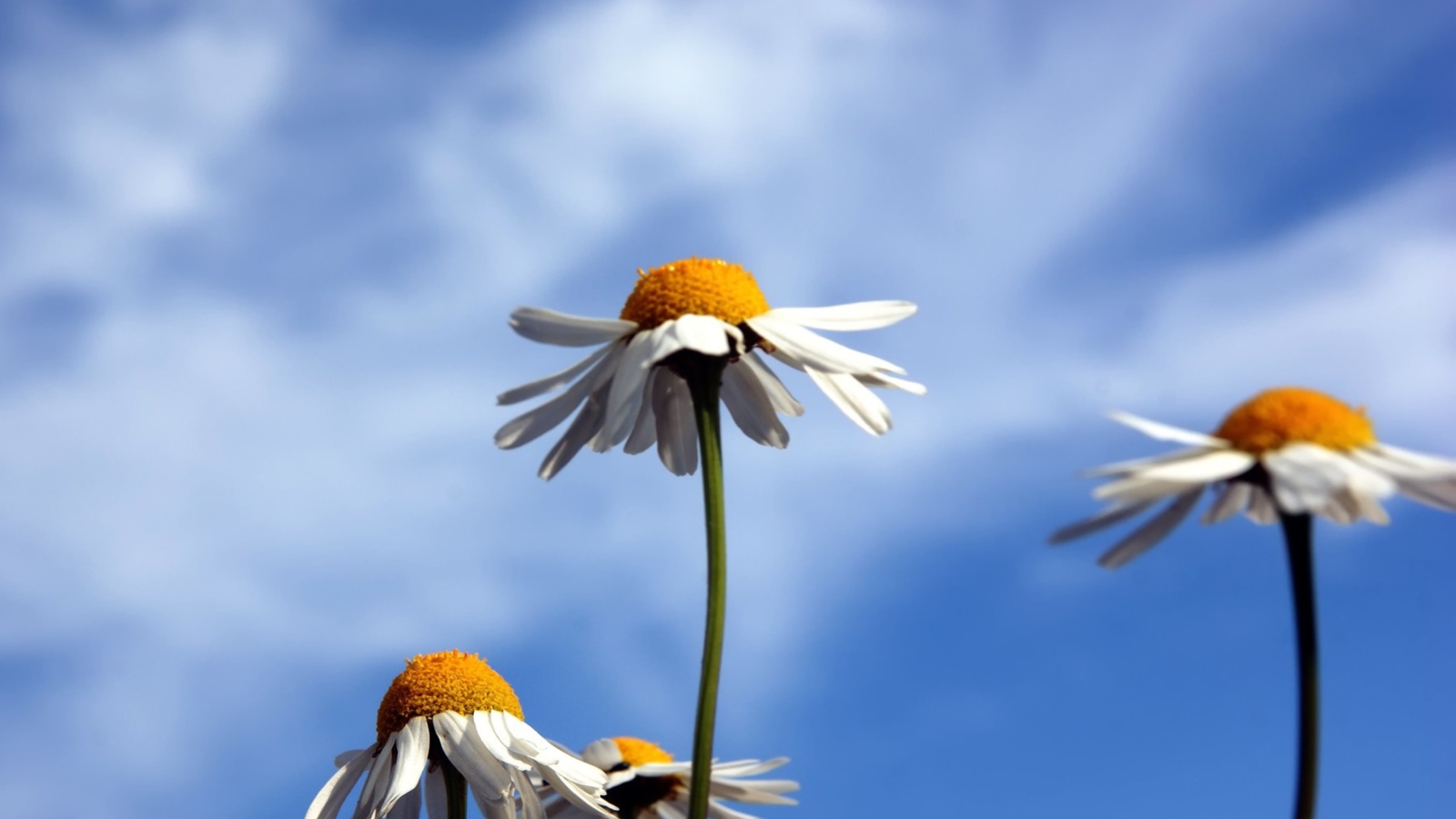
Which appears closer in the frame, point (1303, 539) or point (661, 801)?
point (1303, 539)

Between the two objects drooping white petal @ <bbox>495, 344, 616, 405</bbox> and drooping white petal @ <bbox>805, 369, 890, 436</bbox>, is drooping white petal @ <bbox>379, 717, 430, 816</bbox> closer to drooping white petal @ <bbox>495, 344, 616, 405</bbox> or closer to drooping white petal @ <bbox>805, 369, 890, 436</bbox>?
drooping white petal @ <bbox>495, 344, 616, 405</bbox>

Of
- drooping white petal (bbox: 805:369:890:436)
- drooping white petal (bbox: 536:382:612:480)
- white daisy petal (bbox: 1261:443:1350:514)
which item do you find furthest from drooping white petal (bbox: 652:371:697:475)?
white daisy petal (bbox: 1261:443:1350:514)

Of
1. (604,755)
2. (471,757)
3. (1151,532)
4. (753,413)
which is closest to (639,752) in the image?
(604,755)

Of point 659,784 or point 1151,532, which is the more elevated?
point 659,784

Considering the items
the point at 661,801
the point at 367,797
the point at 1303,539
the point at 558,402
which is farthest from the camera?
the point at 661,801

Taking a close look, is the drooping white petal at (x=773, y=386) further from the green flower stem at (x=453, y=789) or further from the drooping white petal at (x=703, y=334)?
the green flower stem at (x=453, y=789)

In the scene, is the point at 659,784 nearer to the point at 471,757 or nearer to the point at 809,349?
the point at 471,757

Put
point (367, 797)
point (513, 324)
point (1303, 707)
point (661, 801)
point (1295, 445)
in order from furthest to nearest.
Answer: point (661, 801) → point (367, 797) → point (513, 324) → point (1295, 445) → point (1303, 707)

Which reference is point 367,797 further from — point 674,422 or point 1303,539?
point 1303,539

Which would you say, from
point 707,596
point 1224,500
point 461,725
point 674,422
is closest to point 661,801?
point 461,725
